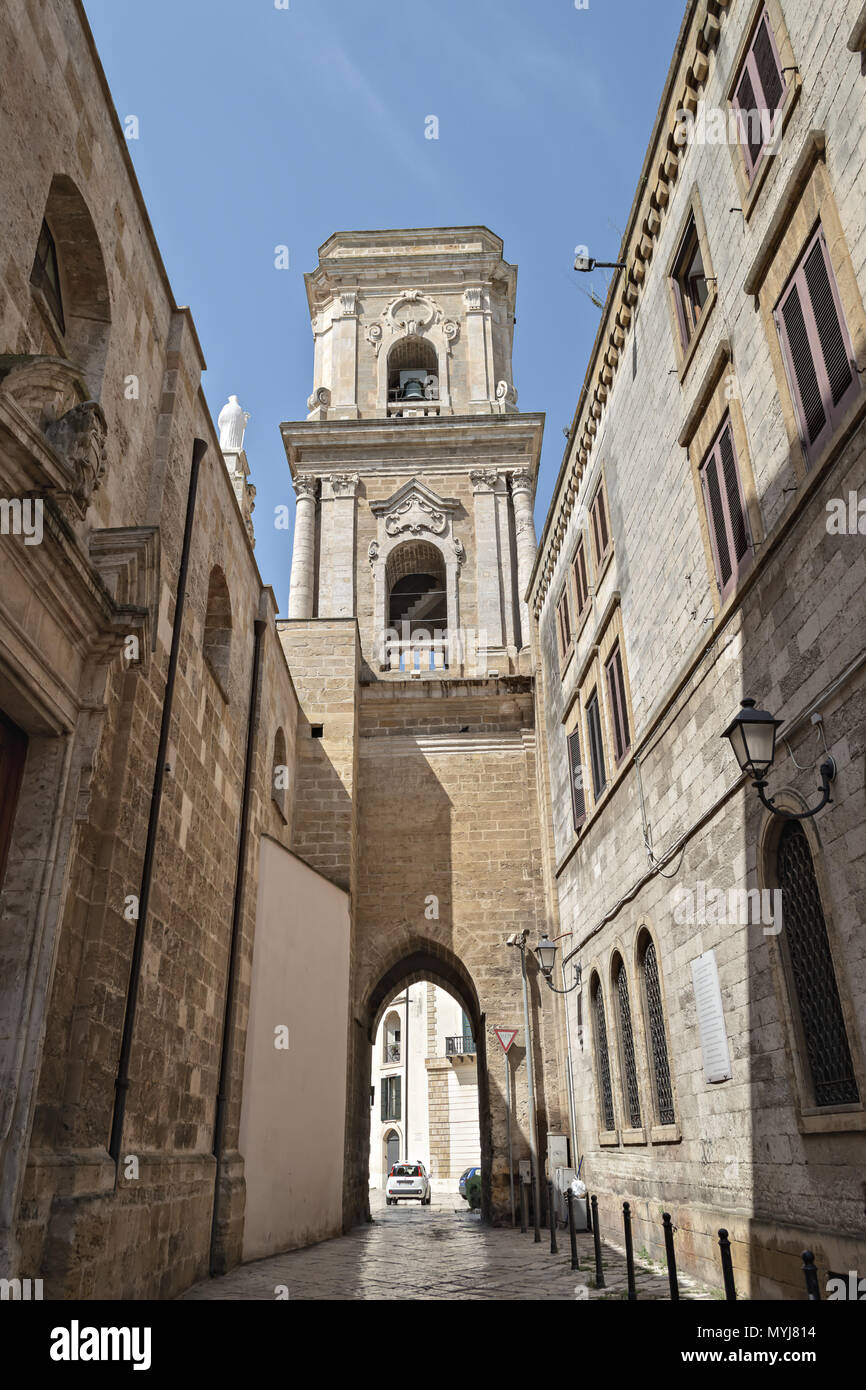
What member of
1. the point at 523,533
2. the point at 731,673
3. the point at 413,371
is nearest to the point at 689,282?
the point at 731,673

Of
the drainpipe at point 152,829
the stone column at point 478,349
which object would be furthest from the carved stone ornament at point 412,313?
the drainpipe at point 152,829

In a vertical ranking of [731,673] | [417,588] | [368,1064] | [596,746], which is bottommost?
[368,1064]

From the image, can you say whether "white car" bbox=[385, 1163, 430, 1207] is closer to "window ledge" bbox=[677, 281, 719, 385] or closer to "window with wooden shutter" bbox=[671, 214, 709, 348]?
"window ledge" bbox=[677, 281, 719, 385]

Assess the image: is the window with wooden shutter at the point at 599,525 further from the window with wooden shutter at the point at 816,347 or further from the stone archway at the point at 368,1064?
the stone archway at the point at 368,1064

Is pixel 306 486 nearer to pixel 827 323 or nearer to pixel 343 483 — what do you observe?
pixel 343 483

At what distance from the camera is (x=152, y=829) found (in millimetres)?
7691

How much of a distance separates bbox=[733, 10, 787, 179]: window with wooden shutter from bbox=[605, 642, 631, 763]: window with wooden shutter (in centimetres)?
526

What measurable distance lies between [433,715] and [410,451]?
7.22 meters

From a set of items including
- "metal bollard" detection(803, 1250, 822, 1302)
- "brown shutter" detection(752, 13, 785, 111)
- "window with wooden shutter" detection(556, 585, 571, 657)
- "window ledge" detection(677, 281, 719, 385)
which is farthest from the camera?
"window with wooden shutter" detection(556, 585, 571, 657)

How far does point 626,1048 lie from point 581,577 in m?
6.14

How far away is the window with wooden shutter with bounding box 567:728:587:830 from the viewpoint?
44.0 ft

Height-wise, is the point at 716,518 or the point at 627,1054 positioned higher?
the point at 716,518

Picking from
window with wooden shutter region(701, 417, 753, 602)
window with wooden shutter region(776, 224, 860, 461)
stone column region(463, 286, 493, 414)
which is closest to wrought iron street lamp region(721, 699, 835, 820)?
window with wooden shutter region(776, 224, 860, 461)
